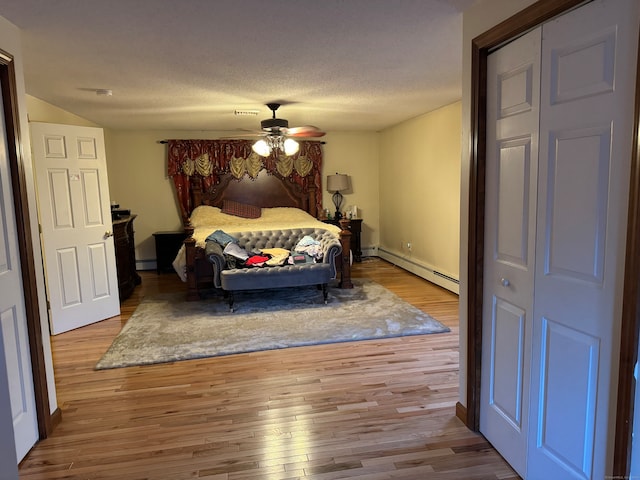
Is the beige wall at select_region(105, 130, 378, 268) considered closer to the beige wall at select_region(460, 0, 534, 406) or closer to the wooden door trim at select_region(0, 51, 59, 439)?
the wooden door trim at select_region(0, 51, 59, 439)

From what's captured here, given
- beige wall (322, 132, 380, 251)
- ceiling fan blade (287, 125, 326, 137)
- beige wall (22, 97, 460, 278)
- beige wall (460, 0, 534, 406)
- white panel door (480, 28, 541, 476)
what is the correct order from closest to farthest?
1. white panel door (480, 28, 541, 476)
2. beige wall (460, 0, 534, 406)
3. ceiling fan blade (287, 125, 326, 137)
4. beige wall (22, 97, 460, 278)
5. beige wall (322, 132, 380, 251)

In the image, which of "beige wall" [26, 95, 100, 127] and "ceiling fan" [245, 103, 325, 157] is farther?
"ceiling fan" [245, 103, 325, 157]

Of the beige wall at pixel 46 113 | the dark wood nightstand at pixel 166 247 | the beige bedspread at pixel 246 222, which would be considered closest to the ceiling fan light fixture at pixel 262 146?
the beige bedspread at pixel 246 222

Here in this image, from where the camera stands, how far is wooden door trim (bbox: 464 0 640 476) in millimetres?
1344

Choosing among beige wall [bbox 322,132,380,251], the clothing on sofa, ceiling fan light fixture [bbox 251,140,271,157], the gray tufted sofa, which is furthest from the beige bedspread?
ceiling fan light fixture [bbox 251,140,271,157]

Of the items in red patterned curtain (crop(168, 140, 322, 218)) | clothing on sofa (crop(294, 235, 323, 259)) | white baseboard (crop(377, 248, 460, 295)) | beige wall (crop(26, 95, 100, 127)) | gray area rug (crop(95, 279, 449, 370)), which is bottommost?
gray area rug (crop(95, 279, 449, 370))

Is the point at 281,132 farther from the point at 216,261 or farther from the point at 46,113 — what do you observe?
the point at 46,113

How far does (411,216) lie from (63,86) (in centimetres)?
448

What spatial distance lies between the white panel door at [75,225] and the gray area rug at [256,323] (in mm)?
504

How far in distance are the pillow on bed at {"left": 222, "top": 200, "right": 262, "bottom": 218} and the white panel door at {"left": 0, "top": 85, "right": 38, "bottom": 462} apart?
440 centimetres

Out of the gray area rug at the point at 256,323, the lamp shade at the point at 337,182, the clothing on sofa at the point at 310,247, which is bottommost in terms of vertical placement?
the gray area rug at the point at 256,323

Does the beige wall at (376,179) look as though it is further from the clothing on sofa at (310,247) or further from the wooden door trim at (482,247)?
the wooden door trim at (482,247)

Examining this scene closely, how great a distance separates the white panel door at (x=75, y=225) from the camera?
387 centimetres

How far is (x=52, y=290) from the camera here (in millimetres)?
3920
